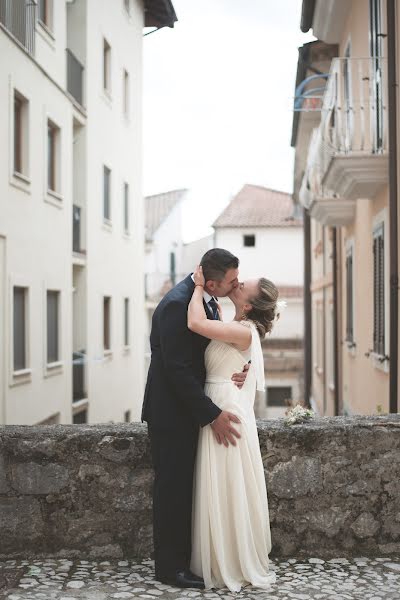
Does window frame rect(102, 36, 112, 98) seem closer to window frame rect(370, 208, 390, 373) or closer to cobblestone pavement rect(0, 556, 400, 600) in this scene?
window frame rect(370, 208, 390, 373)

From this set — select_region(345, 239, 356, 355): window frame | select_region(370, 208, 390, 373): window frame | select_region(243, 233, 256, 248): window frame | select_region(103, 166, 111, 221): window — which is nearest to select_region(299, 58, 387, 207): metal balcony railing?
select_region(370, 208, 390, 373): window frame

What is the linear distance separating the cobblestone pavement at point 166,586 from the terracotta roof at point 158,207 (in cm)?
A: 4013

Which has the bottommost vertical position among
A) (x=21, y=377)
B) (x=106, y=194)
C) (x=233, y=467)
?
(x=21, y=377)

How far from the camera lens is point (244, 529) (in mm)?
4520

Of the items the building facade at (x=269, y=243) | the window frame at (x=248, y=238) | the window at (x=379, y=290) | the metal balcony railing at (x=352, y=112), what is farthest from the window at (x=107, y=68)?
the window frame at (x=248, y=238)

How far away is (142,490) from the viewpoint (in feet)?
16.3

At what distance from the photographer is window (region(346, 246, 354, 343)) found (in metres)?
14.8

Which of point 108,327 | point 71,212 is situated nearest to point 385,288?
point 71,212

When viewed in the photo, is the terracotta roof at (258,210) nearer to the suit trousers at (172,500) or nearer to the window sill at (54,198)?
the window sill at (54,198)

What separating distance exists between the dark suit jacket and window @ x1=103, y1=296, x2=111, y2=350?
18061 millimetres

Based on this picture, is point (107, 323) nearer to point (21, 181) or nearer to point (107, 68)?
point (107, 68)

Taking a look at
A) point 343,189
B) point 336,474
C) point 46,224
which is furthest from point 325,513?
point 46,224

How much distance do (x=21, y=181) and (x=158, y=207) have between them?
3508cm

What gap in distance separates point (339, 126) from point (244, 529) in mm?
7245
